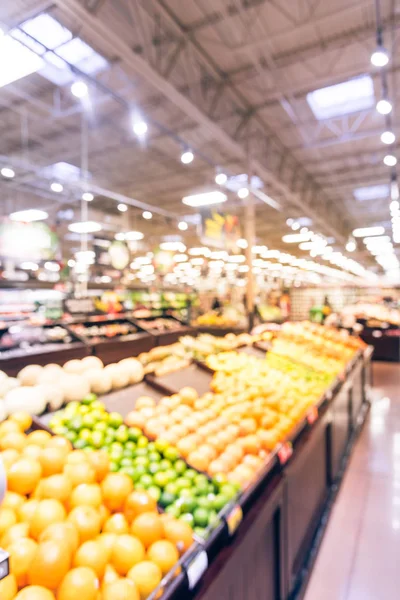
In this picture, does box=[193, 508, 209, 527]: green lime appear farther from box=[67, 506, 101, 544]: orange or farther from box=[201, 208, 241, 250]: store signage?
box=[201, 208, 241, 250]: store signage

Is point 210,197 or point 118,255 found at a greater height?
point 210,197

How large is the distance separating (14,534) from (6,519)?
0.28 ft

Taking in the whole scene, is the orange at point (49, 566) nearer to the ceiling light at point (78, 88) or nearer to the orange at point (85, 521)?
the orange at point (85, 521)

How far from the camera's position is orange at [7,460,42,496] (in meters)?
1.47

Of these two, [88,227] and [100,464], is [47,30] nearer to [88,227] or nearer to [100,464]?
[100,464]

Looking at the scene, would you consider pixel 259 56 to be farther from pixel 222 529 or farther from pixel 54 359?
pixel 222 529

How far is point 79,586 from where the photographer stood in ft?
3.56

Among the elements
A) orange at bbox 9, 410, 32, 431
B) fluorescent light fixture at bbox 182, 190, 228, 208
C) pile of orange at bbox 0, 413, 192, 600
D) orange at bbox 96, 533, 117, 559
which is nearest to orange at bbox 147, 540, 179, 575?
pile of orange at bbox 0, 413, 192, 600

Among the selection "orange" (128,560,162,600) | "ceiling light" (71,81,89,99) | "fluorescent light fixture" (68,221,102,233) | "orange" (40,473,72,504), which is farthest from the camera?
"fluorescent light fixture" (68,221,102,233)

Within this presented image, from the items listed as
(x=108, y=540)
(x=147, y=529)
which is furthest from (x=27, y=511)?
(x=147, y=529)

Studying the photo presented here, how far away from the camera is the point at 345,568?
2.59 meters

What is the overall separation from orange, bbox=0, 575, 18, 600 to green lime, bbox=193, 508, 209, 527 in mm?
673

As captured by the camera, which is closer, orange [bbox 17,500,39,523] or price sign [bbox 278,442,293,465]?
orange [bbox 17,500,39,523]

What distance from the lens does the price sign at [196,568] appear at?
1.25 metres
